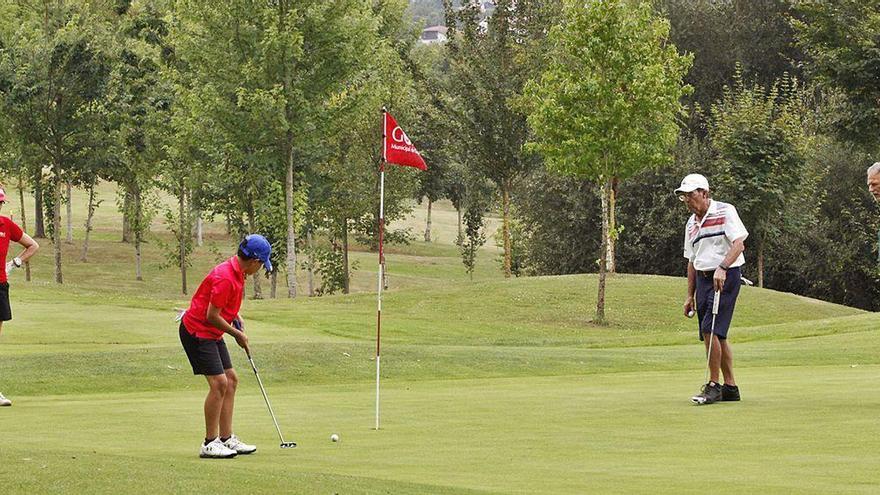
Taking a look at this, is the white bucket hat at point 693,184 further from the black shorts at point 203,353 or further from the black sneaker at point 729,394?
the black shorts at point 203,353

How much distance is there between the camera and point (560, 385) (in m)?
19.8

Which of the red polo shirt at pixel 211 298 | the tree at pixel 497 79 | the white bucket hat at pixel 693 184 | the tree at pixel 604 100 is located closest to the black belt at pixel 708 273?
the white bucket hat at pixel 693 184

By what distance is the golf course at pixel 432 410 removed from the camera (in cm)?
991

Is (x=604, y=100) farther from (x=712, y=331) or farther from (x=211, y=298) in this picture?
(x=211, y=298)

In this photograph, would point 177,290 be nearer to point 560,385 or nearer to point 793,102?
point 793,102

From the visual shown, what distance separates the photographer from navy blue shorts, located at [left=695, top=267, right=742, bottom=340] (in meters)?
16.0

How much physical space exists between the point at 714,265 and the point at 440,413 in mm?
3639

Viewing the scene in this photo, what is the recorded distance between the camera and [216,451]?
11609mm

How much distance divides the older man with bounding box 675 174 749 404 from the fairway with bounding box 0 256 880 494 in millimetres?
442

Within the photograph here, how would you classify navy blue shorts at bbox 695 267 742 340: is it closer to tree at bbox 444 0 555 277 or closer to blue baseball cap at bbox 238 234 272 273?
blue baseball cap at bbox 238 234 272 273

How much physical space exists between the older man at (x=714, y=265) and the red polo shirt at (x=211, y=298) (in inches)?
229

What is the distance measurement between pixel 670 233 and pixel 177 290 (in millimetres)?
25527

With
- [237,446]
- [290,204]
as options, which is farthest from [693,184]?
[290,204]

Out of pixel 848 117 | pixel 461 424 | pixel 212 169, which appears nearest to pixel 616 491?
pixel 461 424
